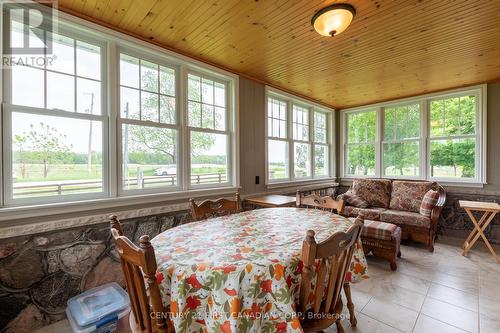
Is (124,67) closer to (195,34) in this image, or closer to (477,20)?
(195,34)

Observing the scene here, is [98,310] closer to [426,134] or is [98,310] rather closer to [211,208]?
[211,208]

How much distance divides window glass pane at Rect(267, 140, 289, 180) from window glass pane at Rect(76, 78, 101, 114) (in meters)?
2.39

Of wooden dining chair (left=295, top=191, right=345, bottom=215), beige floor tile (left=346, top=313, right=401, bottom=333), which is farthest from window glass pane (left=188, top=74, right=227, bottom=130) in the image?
beige floor tile (left=346, top=313, right=401, bottom=333)

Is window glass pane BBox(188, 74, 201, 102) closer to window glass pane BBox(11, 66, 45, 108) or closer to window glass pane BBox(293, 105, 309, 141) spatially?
window glass pane BBox(11, 66, 45, 108)

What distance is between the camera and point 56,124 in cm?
196

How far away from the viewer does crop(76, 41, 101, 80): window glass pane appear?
2072 millimetres

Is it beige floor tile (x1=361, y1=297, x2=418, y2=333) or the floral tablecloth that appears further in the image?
beige floor tile (x1=361, y1=297, x2=418, y2=333)

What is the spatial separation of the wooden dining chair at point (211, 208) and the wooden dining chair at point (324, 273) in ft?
3.76

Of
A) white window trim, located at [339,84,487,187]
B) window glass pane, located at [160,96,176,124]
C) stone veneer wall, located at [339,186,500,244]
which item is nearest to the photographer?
window glass pane, located at [160,96,176,124]

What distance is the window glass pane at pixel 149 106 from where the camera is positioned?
96.1 inches

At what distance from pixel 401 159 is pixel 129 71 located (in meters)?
4.83

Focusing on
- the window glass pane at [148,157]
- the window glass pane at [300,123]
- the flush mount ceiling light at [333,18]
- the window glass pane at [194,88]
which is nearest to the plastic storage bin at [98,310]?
the window glass pane at [148,157]

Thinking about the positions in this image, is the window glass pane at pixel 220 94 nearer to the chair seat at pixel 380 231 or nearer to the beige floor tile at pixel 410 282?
the chair seat at pixel 380 231

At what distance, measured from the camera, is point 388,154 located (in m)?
4.62
